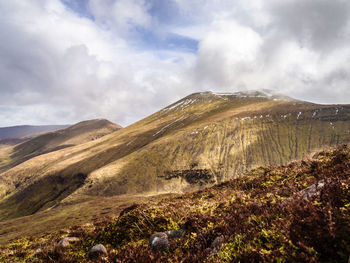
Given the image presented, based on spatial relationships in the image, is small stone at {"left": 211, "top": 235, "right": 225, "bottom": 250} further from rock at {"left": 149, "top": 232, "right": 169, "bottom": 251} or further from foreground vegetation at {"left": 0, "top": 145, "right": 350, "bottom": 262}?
rock at {"left": 149, "top": 232, "right": 169, "bottom": 251}

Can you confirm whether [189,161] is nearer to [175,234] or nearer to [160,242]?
[175,234]

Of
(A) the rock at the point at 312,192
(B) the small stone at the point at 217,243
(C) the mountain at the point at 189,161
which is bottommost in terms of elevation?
(C) the mountain at the point at 189,161

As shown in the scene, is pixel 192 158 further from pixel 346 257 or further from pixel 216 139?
pixel 346 257

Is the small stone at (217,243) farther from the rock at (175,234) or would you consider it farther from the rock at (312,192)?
the rock at (312,192)

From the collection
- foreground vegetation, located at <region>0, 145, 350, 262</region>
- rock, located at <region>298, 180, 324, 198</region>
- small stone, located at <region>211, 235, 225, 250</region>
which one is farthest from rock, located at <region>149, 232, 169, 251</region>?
rock, located at <region>298, 180, 324, 198</region>

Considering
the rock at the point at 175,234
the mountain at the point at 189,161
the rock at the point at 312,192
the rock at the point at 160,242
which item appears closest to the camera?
the rock at the point at 312,192

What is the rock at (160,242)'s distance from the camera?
4652mm

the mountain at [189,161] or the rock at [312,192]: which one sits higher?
the rock at [312,192]

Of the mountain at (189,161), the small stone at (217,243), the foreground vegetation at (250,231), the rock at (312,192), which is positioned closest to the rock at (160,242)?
the foreground vegetation at (250,231)

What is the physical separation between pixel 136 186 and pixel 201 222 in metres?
151

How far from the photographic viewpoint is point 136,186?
14912cm

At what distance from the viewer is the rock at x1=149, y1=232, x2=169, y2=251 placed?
465 cm

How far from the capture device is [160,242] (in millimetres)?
4789

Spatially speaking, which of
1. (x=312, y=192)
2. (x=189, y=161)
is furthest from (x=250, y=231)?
(x=189, y=161)
